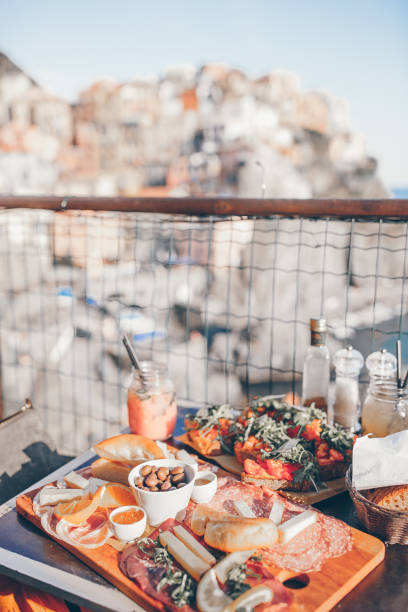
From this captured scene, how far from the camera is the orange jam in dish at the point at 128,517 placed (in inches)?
38.5

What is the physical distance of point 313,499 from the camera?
45.6 inches

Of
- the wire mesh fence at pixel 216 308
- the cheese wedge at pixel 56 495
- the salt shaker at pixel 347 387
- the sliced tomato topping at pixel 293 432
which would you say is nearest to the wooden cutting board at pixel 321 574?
the cheese wedge at pixel 56 495

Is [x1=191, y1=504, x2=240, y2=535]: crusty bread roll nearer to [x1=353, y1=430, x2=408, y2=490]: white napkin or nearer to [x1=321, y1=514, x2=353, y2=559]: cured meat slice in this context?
[x1=321, y1=514, x2=353, y2=559]: cured meat slice

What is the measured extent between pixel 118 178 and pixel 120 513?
4060cm

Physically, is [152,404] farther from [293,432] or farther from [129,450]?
[293,432]

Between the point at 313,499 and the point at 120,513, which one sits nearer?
the point at 120,513

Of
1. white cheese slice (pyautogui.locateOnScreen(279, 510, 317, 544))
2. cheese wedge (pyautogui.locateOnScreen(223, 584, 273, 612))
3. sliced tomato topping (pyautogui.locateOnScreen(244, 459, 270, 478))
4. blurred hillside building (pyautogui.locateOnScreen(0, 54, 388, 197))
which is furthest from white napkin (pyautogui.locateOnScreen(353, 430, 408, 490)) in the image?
blurred hillside building (pyautogui.locateOnScreen(0, 54, 388, 197))

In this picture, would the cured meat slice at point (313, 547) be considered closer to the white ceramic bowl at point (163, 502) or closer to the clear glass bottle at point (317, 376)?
the white ceramic bowl at point (163, 502)

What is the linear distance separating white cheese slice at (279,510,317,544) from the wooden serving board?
5.1 inches

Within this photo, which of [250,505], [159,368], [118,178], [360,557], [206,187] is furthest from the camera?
[118,178]

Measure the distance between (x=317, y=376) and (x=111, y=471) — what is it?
29.2 inches

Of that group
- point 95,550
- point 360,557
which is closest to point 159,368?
point 95,550

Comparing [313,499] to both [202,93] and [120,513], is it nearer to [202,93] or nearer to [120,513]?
[120,513]

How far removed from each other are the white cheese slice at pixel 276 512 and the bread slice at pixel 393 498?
0.66 feet
